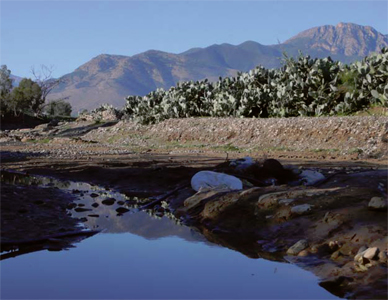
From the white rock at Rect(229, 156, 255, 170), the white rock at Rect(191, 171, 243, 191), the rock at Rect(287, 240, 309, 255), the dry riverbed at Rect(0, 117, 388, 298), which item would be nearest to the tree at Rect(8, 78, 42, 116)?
the dry riverbed at Rect(0, 117, 388, 298)

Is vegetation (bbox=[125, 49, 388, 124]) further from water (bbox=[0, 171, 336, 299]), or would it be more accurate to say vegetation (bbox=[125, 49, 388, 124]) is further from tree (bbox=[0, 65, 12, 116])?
tree (bbox=[0, 65, 12, 116])

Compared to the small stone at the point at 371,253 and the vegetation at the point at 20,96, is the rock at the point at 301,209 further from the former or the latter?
the vegetation at the point at 20,96

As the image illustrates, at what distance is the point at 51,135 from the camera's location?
1503 inches

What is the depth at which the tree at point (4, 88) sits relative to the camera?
52.2 m

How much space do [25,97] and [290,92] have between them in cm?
3474

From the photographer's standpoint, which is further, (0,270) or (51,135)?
(51,135)

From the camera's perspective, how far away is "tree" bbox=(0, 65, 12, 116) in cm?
5219

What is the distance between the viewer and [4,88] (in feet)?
180

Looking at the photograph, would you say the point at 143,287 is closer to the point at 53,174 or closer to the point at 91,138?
the point at 53,174

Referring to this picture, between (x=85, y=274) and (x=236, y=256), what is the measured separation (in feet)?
7.31

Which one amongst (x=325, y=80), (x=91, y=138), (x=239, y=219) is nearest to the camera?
(x=239, y=219)

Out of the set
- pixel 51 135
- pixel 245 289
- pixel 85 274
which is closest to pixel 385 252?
pixel 245 289

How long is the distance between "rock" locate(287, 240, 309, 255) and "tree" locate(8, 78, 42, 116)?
156 feet

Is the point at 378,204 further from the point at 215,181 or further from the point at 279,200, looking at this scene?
the point at 215,181
